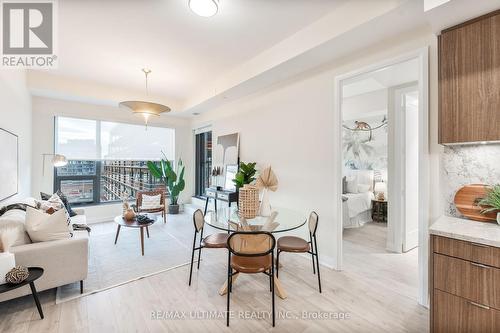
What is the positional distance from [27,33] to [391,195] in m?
5.12

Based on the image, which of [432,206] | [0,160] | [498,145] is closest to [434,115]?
[498,145]

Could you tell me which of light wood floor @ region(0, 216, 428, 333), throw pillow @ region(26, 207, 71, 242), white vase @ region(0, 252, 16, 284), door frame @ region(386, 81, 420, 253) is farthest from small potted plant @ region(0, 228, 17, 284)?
door frame @ region(386, 81, 420, 253)

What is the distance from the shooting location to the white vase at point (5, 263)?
174 cm

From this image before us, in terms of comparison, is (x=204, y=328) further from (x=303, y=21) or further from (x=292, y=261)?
(x=303, y=21)

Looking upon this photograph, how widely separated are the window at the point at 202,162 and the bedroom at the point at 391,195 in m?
3.64

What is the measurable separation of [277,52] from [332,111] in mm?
1065

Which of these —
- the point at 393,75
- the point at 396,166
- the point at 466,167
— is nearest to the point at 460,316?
the point at 466,167

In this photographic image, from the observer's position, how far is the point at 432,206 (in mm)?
2086

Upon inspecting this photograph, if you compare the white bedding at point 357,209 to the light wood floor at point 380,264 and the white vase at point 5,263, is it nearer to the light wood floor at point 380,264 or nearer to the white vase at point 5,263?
the light wood floor at point 380,264

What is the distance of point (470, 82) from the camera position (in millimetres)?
1695

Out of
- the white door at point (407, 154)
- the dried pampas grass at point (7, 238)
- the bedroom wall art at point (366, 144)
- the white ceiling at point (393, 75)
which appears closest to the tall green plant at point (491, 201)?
the white ceiling at point (393, 75)

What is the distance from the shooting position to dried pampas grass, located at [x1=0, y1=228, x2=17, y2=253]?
185cm

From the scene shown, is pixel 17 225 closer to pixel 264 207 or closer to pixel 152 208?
pixel 264 207

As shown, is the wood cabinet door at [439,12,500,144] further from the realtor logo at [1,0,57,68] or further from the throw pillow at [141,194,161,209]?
the throw pillow at [141,194,161,209]
